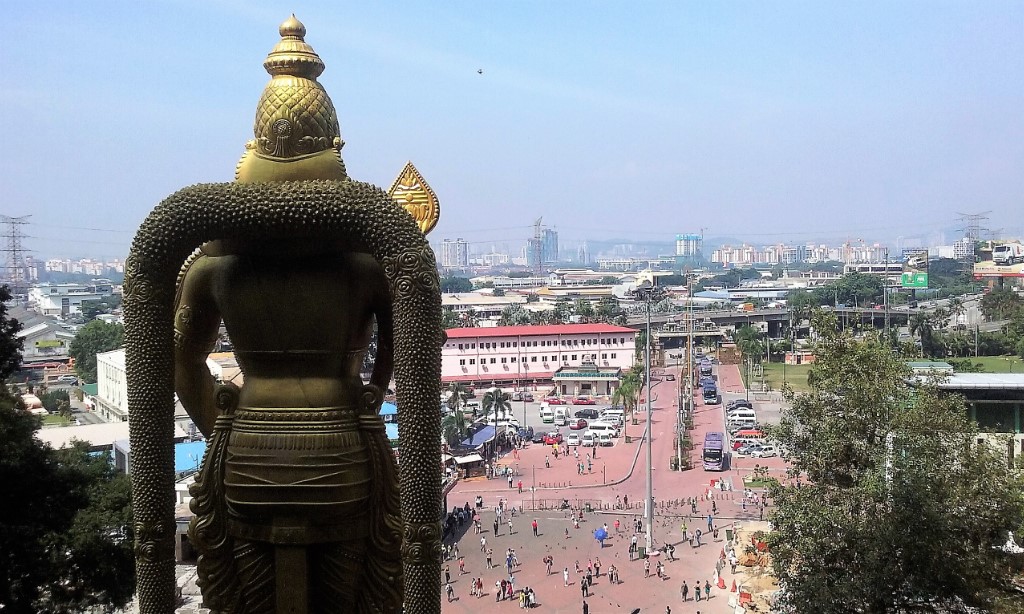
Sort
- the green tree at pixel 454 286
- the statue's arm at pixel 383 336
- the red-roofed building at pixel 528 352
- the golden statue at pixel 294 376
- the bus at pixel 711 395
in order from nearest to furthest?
the golden statue at pixel 294 376
the statue's arm at pixel 383 336
the bus at pixel 711 395
the red-roofed building at pixel 528 352
the green tree at pixel 454 286

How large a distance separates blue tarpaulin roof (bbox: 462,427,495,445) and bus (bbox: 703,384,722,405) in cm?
1836

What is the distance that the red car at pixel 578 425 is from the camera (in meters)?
46.1

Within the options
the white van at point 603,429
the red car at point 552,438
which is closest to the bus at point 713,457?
the white van at point 603,429

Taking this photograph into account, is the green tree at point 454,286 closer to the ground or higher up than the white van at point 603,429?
higher up

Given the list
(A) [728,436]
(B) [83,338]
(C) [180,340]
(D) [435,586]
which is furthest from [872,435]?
(B) [83,338]

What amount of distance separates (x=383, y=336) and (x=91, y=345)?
63659mm

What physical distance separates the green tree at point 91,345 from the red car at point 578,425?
33.8 m

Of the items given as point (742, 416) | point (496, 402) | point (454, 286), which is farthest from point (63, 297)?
point (742, 416)

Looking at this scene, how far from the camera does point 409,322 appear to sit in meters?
5.95

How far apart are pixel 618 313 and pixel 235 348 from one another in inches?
3376

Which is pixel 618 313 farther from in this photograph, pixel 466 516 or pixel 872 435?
pixel 872 435

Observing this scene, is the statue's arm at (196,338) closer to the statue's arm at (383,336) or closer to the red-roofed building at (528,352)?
the statue's arm at (383,336)

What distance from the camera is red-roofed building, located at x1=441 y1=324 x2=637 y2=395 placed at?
59.9 metres

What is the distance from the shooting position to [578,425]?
46.4 metres
